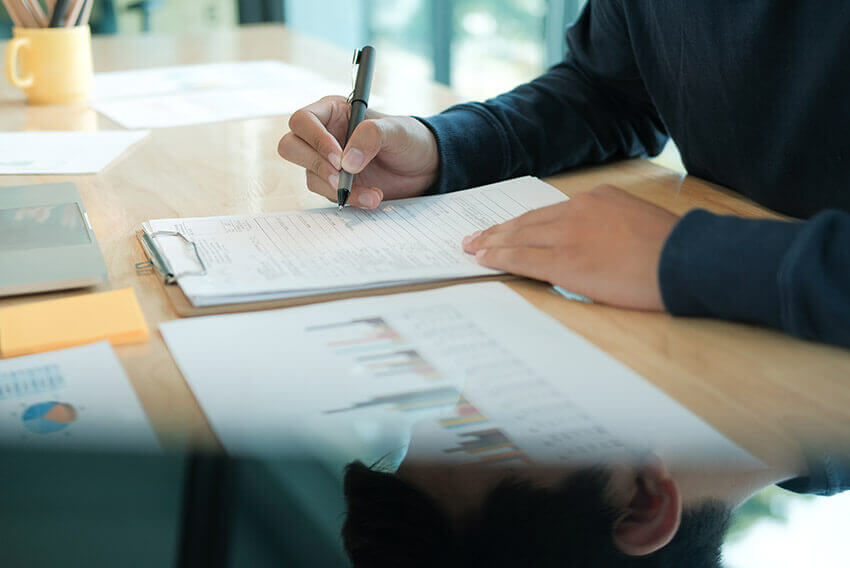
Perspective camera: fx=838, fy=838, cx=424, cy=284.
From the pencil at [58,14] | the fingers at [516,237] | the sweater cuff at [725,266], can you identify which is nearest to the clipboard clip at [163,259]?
the fingers at [516,237]

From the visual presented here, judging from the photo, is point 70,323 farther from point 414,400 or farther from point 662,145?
point 662,145

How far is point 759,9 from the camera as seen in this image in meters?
0.84

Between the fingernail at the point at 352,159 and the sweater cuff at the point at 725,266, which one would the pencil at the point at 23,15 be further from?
the sweater cuff at the point at 725,266

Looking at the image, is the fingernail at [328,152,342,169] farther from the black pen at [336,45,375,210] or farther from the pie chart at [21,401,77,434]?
the pie chart at [21,401,77,434]

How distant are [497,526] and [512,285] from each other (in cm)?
26

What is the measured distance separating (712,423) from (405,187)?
0.48m

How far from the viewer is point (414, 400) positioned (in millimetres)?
501

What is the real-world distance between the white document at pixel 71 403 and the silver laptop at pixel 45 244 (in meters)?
0.10

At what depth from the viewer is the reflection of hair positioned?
446 mm

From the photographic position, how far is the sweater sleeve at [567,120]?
0.94 metres

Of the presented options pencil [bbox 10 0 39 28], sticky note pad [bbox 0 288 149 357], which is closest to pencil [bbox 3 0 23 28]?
pencil [bbox 10 0 39 28]

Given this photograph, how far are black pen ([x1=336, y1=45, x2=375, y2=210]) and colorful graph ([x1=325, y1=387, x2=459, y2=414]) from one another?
0.35 m

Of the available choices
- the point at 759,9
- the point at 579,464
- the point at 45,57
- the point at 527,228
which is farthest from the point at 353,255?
the point at 45,57

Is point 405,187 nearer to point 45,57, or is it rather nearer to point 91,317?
point 91,317
